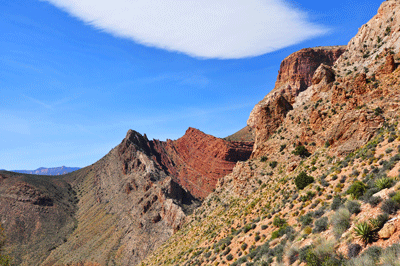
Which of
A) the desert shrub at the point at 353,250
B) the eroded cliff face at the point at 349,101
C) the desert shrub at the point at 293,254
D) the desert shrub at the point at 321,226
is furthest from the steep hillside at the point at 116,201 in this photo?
the desert shrub at the point at 353,250

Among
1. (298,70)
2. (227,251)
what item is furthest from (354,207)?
(298,70)

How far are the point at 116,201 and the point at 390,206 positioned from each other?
111 m

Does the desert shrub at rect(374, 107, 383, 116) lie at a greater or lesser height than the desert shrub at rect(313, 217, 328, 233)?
greater

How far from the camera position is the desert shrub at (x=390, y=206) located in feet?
41.5

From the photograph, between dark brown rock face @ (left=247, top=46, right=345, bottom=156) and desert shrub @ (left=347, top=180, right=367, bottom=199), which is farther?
dark brown rock face @ (left=247, top=46, right=345, bottom=156)

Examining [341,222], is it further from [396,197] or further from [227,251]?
[227,251]

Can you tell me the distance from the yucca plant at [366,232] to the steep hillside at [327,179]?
47mm

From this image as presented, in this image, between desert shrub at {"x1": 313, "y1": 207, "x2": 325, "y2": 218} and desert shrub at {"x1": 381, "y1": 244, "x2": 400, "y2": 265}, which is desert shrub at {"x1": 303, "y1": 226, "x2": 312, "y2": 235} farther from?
desert shrub at {"x1": 381, "y1": 244, "x2": 400, "y2": 265}

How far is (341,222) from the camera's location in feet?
48.6

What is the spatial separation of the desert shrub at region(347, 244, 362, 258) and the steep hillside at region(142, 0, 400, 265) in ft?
0.14

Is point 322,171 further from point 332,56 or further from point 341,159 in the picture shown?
point 332,56

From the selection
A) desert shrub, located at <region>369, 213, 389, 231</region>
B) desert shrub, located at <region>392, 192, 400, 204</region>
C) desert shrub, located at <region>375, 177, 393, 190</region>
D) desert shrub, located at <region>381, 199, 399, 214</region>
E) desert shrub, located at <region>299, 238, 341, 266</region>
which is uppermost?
desert shrub, located at <region>375, 177, 393, 190</region>

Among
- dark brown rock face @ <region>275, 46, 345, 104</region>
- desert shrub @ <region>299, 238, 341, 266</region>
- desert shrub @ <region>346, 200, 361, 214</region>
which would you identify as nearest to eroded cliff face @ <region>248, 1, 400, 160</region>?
desert shrub @ <region>346, 200, 361, 214</region>

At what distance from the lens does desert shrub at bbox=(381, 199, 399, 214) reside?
12656 millimetres
